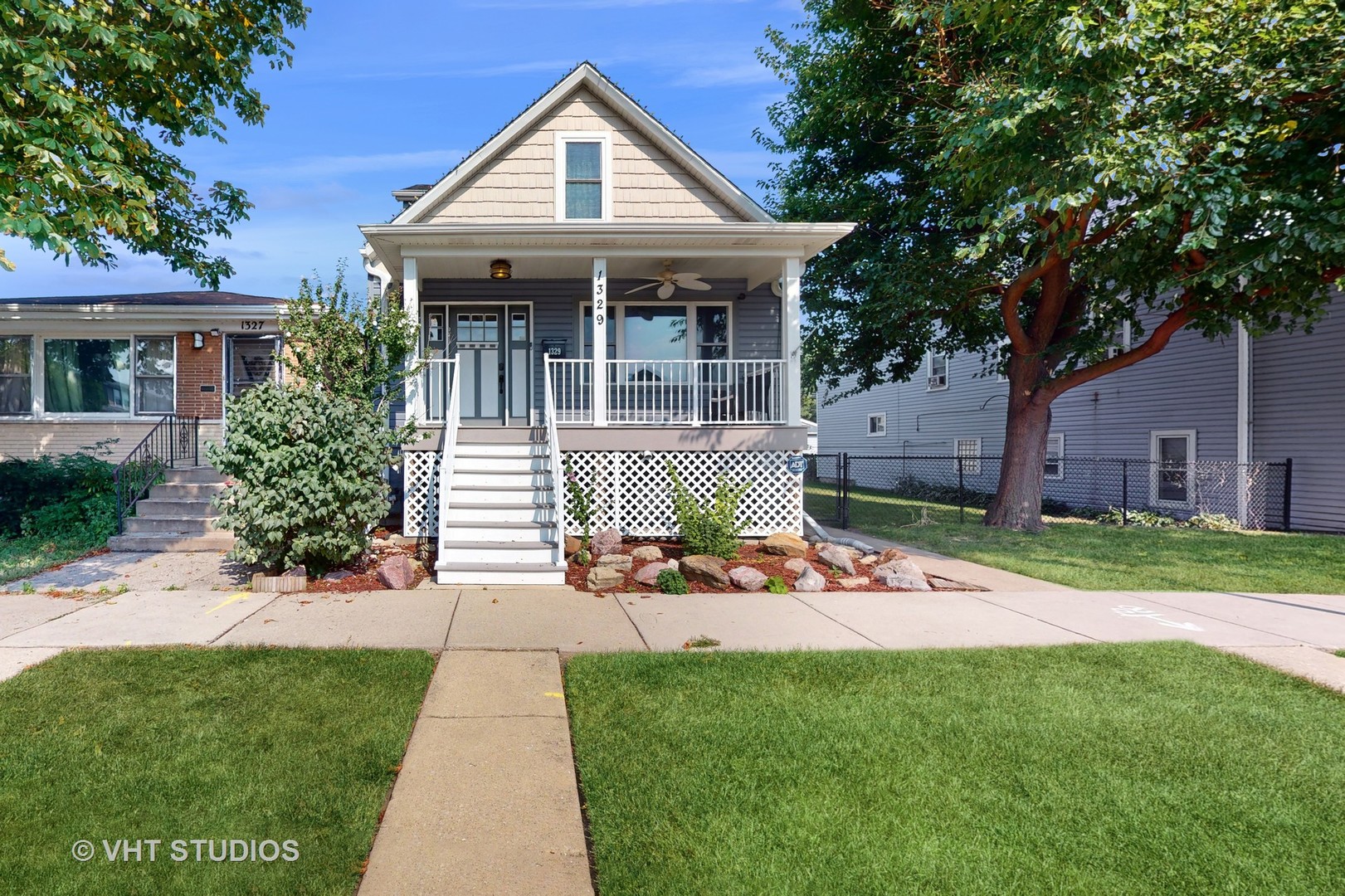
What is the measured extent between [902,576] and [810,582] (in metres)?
1.05

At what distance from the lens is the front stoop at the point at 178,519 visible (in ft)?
30.4

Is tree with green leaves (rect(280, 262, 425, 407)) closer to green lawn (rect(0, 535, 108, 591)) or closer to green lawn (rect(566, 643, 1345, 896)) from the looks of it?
green lawn (rect(0, 535, 108, 591))

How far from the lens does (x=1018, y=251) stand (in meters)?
12.7

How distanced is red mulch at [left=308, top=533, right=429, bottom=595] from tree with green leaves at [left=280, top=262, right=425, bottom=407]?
1.76 metres

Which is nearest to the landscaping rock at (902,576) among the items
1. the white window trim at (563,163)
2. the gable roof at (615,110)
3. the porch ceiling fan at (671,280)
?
the porch ceiling fan at (671,280)

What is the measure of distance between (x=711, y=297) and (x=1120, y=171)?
6111mm

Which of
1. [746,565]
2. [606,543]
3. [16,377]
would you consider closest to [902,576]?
[746,565]

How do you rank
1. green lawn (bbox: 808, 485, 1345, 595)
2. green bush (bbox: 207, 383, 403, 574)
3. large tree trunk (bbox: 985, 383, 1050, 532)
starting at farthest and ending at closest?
large tree trunk (bbox: 985, 383, 1050, 532) → green lawn (bbox: 808, 485, 1345, 595) → green bush (bbox: 207, 383, 403, 574)

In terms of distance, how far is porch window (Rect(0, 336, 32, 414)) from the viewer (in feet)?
42.1

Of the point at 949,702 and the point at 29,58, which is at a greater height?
the point at 29,58

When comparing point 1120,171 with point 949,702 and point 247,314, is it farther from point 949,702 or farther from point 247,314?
point 247,314

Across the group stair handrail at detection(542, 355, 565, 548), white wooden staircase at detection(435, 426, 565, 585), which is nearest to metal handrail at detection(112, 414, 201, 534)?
white wooden staircase at detection(435, 426, 565, 585)

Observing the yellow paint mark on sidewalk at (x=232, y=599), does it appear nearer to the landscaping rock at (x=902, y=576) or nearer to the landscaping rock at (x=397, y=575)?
the landscaping rock at (x=397, y=575)

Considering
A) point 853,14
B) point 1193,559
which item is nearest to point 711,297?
point 853,14
